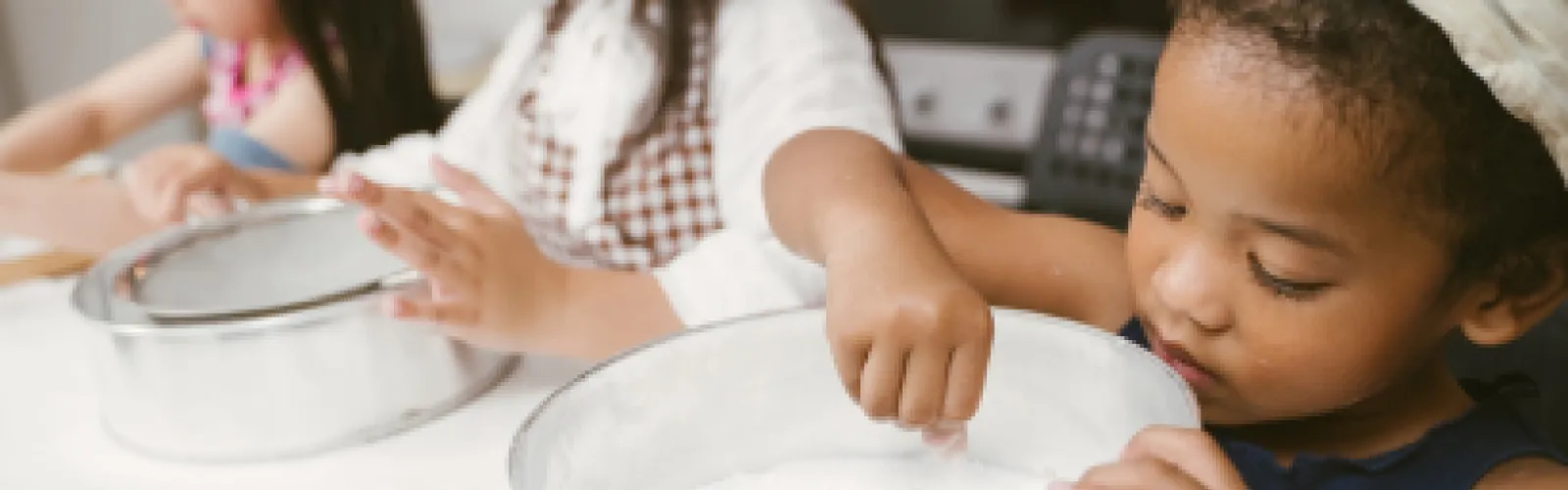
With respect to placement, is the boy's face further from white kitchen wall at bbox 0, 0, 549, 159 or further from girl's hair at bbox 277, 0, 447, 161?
white kitchen wall at bbox 0, 0, 549, 159

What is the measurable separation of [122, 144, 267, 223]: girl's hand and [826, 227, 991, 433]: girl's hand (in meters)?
0.48

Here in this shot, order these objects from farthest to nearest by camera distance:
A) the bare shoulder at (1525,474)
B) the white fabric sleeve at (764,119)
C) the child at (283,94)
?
the child at (283,94), the white fabric sleeve at (764,119), the bare shoulder at (1525,474)

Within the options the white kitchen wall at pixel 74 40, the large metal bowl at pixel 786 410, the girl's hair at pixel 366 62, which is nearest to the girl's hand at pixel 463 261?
the large metal bowl at pixel 786 410

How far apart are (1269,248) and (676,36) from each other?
1.55 ft

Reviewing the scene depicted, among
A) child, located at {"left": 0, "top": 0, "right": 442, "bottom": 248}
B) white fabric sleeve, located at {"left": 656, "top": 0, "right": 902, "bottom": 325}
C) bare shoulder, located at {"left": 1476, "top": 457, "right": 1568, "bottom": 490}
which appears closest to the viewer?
bare shoulder, located at {"left": 1476, "top": 457, "right": 1568, "bottom": 490}

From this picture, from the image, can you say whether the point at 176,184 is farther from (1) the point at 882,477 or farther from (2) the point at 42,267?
(1) the point at 882,477

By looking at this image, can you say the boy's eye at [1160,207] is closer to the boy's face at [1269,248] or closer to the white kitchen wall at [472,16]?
the boy's face at [1269,248]

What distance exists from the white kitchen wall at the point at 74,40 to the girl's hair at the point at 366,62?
728 mm

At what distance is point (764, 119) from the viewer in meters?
0.73

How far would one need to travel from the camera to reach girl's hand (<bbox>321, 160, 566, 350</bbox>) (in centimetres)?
54

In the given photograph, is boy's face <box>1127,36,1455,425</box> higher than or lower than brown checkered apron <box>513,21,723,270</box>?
higher

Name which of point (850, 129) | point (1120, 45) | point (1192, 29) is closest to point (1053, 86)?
point (1120, 45)

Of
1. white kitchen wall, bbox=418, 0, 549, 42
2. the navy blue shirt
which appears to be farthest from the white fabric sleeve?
white kitchen wall, bbox=418, 0, 549, 42

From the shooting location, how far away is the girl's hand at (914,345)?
39cm
